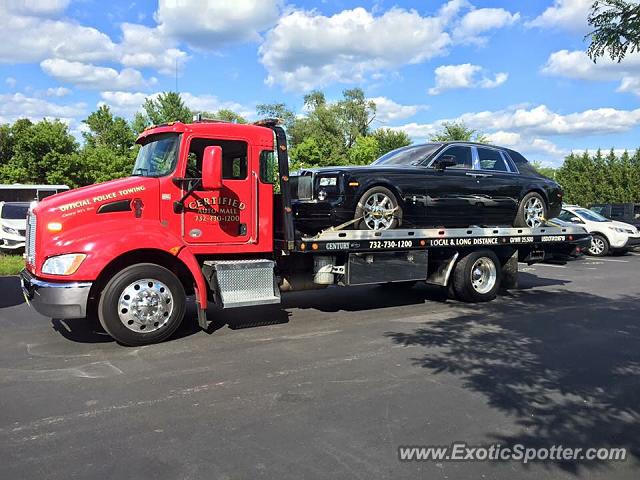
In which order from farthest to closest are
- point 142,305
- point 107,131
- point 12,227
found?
1. point 107,131
2. point 12,227
3. point 142,305

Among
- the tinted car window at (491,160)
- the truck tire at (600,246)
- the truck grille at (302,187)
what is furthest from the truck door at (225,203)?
the truck tire at (600,246)

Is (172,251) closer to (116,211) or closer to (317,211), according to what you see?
(116,211)

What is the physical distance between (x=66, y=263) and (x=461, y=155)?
6.27m

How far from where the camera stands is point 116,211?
648 cm

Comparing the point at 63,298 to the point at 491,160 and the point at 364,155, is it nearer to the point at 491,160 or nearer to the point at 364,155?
the point at 491,160

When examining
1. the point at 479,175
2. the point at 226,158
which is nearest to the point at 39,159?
the point at 226,158

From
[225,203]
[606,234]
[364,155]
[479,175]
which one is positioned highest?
[364,155]

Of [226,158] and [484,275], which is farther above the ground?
[226,158]

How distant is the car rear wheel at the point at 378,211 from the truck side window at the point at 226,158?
1765 mm

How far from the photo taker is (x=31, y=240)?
21.6 feet

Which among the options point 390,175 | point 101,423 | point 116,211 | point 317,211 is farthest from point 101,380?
point 390,175

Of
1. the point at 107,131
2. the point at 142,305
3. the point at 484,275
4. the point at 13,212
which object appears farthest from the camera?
the point at 107,131

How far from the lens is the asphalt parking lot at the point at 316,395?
3545 mm

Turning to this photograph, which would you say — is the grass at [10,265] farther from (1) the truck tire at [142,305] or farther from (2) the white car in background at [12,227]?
(1) the truck tire at [142,305]
